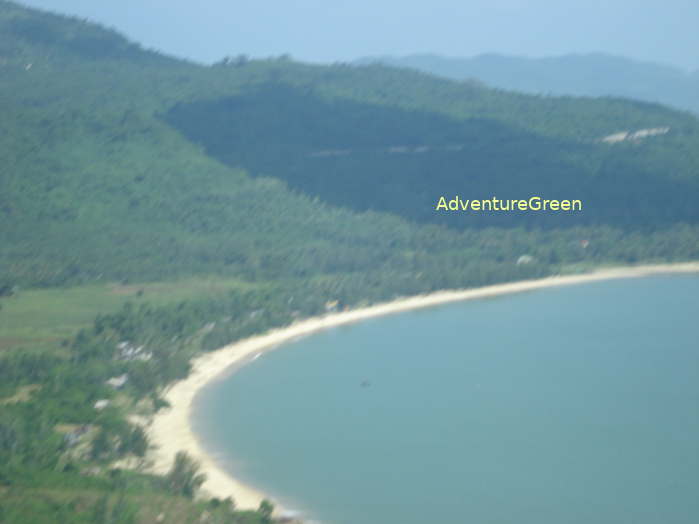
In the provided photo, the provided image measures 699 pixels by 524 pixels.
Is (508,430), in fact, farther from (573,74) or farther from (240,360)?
(573,74)

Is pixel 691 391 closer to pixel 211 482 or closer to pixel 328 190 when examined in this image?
pixel 211 482

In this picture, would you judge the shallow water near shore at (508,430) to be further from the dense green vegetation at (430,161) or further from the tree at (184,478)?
the dense green vegetation at (430,161)

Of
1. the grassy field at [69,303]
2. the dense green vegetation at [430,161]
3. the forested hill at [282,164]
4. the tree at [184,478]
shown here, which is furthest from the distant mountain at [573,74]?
the tree at [184,478]

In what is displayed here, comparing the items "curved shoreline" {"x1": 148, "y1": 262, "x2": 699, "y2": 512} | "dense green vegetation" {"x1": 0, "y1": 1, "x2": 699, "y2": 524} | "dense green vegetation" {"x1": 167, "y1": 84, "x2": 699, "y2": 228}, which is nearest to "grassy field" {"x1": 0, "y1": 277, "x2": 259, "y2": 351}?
"dense green vegetation" {"x1": 0, "y1": 1, "x2": 699, "y2": 524}

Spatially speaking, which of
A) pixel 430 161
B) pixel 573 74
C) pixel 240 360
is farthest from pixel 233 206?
pixel 573 74

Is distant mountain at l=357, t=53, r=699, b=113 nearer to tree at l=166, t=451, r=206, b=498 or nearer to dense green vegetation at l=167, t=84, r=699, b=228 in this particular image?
dense green vegetation at l=167, t=84, r=699, b=228

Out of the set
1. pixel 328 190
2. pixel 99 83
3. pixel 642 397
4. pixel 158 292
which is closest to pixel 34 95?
pixel 99 83
